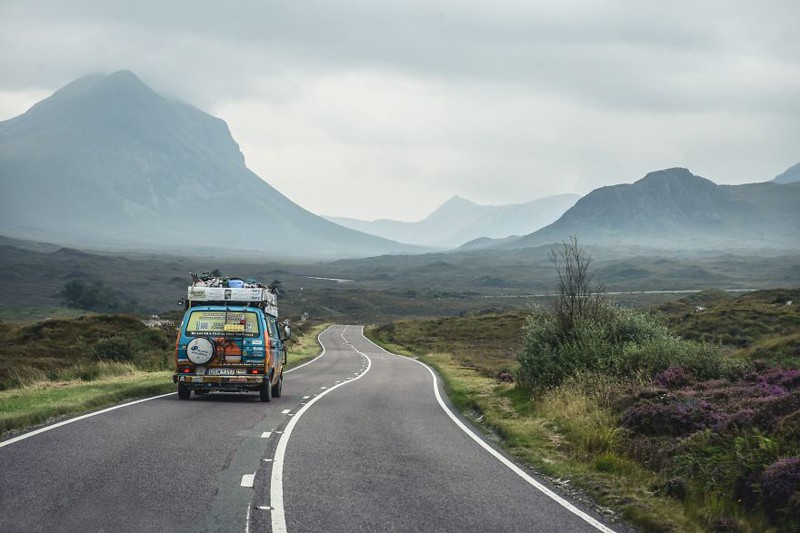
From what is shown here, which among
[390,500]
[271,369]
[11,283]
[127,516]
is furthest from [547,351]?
[11,283]

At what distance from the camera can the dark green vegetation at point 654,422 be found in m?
8.72

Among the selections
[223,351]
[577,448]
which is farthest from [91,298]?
[577,448]

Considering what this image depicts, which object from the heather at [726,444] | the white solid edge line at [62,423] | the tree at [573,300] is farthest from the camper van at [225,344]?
the heather at [726,444]

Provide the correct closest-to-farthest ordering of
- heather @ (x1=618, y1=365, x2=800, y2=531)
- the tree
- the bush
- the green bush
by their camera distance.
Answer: heather @ (x1=618, y1=365, x2=800, y2=531) → the green bush → the tree → the bush

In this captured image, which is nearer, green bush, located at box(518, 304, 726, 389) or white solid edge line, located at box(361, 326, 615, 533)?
white solid edge line, located at box(361, 326, 615, 533)

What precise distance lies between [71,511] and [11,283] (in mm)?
188057

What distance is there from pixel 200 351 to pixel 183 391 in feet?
4.21

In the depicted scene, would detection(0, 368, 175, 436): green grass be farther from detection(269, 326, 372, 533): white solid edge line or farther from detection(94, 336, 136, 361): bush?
detection(94, 336, 136, 361): bush

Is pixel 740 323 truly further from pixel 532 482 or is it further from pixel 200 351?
pixel 532 482

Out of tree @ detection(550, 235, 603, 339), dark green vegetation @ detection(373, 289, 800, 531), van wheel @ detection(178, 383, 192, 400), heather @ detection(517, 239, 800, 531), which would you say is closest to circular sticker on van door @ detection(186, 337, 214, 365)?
van wheel @ detection(178, 383, 192, 400)

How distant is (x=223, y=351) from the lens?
738 inches

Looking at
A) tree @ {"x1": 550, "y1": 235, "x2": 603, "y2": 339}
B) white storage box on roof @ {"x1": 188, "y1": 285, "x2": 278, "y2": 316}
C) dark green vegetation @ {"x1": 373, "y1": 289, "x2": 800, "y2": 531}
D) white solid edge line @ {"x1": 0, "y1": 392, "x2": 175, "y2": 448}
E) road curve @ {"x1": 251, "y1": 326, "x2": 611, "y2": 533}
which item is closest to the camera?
road curve @ {"x1": 251, "y1": 326, "x2": 611, "y2": 533}

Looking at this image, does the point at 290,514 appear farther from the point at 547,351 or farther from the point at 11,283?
the point at 11,283

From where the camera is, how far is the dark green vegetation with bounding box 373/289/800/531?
8.72 metres
